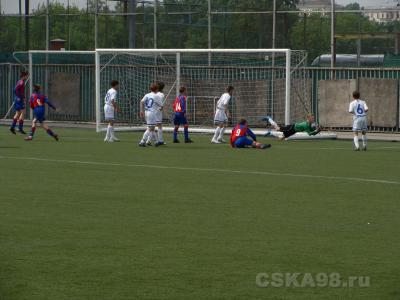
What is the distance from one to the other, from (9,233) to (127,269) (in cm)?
277

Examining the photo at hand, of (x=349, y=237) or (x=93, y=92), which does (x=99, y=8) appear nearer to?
(x=93, y=92)

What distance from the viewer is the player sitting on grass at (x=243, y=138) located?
96.3 ft

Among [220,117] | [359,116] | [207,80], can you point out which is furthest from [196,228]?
[207,80]

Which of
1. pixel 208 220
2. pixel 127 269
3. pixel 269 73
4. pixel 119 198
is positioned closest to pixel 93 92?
pixel 269 73

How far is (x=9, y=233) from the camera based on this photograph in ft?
44.0

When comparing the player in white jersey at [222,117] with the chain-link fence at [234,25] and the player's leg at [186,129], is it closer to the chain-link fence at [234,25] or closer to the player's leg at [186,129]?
the player's leg at [186,129]

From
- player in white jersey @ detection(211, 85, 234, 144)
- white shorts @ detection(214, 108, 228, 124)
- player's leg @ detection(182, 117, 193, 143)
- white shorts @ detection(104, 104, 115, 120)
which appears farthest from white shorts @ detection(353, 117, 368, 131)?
white shorts @ detection(104, 104, 115, 120)

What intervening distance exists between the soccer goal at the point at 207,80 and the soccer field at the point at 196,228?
41.5 ft

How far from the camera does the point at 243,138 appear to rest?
96.7ft

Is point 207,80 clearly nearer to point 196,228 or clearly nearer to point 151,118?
point 151,118

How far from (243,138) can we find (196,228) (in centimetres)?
1567

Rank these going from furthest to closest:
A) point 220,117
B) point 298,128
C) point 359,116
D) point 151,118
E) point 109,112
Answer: point 298,128, point 109,112, point 220,117, point 151,118, point 359,116

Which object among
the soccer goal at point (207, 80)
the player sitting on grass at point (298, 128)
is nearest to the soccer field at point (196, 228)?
the player sitting on grass at point (298, 128)

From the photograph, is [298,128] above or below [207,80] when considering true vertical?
below
